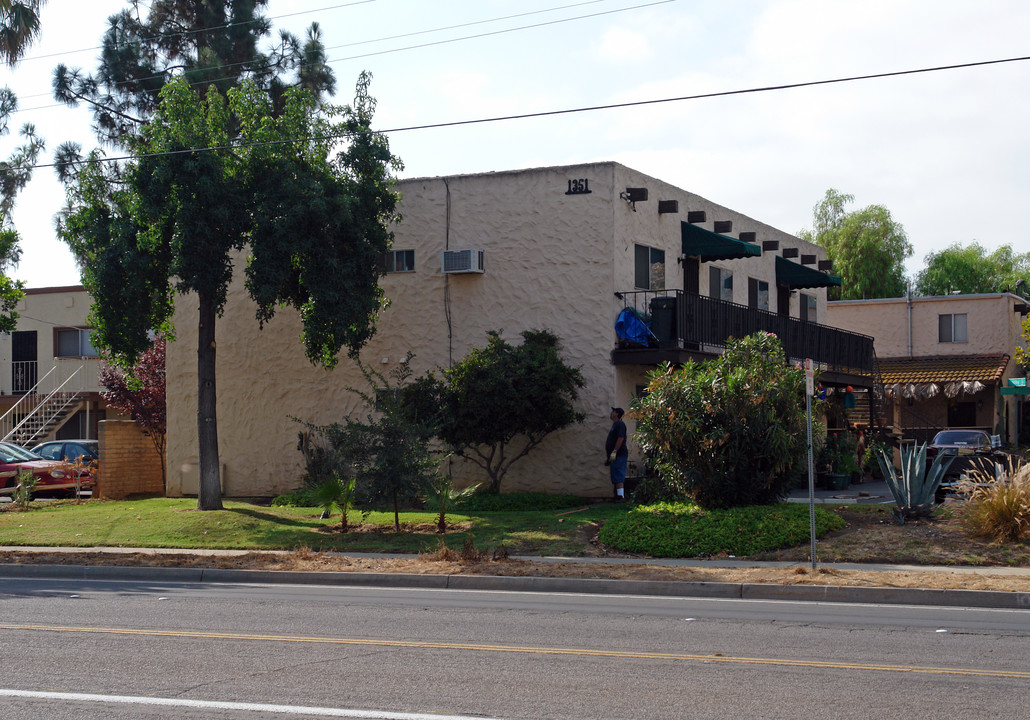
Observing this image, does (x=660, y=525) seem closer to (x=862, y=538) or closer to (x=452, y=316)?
(x=862, y=538)

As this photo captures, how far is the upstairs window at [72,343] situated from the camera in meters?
38.2

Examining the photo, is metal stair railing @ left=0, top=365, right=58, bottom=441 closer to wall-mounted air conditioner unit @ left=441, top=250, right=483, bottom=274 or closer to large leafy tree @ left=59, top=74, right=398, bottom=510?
large leafy tree @ left=59, top=74, right=398, bottom=510

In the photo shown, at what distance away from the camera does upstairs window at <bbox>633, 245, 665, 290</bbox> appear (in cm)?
2314

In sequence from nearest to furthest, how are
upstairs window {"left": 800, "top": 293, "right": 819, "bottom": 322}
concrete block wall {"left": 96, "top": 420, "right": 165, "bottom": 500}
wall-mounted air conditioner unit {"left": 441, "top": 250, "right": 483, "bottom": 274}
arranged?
wall-mounted air conditioner unit {"left": 441, "top": 250, "right": 483, "bottom": 274} → concrete block wall {"left": 96, "top": 420, "right": 165, "bottom": 500} → upstairs window {"left": 800, "top": 293, "right": 819, "bottom": 322}

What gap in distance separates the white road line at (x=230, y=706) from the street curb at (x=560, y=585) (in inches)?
259

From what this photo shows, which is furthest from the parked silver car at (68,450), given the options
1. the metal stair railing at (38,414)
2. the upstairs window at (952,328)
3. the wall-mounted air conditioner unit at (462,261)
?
the upstairs window at (952,328)

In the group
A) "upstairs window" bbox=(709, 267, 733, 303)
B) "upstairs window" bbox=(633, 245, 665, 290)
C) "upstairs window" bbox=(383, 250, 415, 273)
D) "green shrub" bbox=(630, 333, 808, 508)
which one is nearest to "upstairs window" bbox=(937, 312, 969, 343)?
"upstairs window" bbox=(709, 267, 733, 303)

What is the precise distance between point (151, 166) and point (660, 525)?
1124 centimetres

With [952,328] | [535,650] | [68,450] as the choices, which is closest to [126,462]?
[68,450]

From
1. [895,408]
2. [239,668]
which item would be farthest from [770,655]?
[895,408]

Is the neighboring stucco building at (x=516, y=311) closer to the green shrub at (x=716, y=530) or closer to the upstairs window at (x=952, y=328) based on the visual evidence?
the green shrub at (x=716, y=530)

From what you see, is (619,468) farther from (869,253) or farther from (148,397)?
(869,253)

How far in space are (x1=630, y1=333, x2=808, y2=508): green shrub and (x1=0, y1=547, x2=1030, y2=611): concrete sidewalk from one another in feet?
8.17

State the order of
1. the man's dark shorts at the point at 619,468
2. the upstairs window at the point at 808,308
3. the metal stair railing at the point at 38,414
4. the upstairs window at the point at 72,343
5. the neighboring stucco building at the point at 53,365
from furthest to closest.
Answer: the upstairs window at the point at 72,343, the neighboring stucco building at the point at 53,365, the metal stair railing at the point at 38,414, the upstairs window at the point at 808,308, the man's dark shorts at the point at 619,468
